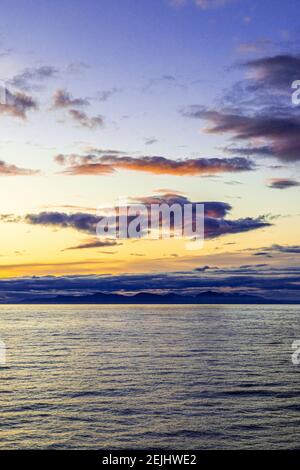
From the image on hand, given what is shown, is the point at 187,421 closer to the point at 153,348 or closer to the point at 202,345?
the point at 153,348

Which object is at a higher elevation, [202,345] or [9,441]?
[9,441]

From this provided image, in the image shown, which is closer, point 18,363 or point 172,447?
point 172,447

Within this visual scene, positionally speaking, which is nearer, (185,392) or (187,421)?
(187,421)

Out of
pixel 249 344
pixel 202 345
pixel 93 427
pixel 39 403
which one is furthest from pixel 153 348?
pixel 93 427

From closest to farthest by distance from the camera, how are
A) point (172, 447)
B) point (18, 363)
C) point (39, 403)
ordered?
point (172, 447) → point (39, 403) → point (18, 363)

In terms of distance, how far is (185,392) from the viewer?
48781 mm

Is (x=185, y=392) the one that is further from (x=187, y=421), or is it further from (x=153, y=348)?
(x=153, y=348)
